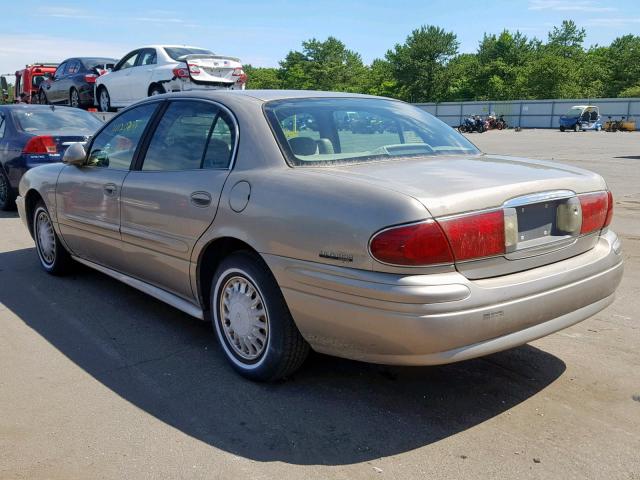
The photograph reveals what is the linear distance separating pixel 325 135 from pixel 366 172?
0.62 metres

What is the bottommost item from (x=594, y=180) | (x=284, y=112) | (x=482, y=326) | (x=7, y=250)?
(x=7, y=250)

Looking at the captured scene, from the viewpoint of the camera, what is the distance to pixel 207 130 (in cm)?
403

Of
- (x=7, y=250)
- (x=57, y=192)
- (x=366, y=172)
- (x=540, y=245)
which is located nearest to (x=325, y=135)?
(x=366, y=172)

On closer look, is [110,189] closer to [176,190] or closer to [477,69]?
[176,190]

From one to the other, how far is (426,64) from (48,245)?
84.1 m

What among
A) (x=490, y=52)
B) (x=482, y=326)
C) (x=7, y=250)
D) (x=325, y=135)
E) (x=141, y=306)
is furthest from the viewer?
(x=490, y=52)

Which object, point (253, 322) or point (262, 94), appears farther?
point (262, 94)

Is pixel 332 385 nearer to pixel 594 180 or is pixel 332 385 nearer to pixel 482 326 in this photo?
pixel 482 326

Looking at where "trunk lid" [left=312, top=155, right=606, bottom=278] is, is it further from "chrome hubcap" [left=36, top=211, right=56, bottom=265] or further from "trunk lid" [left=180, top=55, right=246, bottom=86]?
"trunk lid" [left=180, top=55, right=246, bottom=86]

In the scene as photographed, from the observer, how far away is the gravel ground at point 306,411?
2801mm

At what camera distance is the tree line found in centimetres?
7350

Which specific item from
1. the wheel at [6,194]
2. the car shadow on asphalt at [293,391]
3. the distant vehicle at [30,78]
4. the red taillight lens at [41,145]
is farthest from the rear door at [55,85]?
the car shadow on asphalt at [293,391]

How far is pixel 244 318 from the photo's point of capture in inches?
142

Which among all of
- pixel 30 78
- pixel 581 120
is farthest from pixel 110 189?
pixel 581 120
